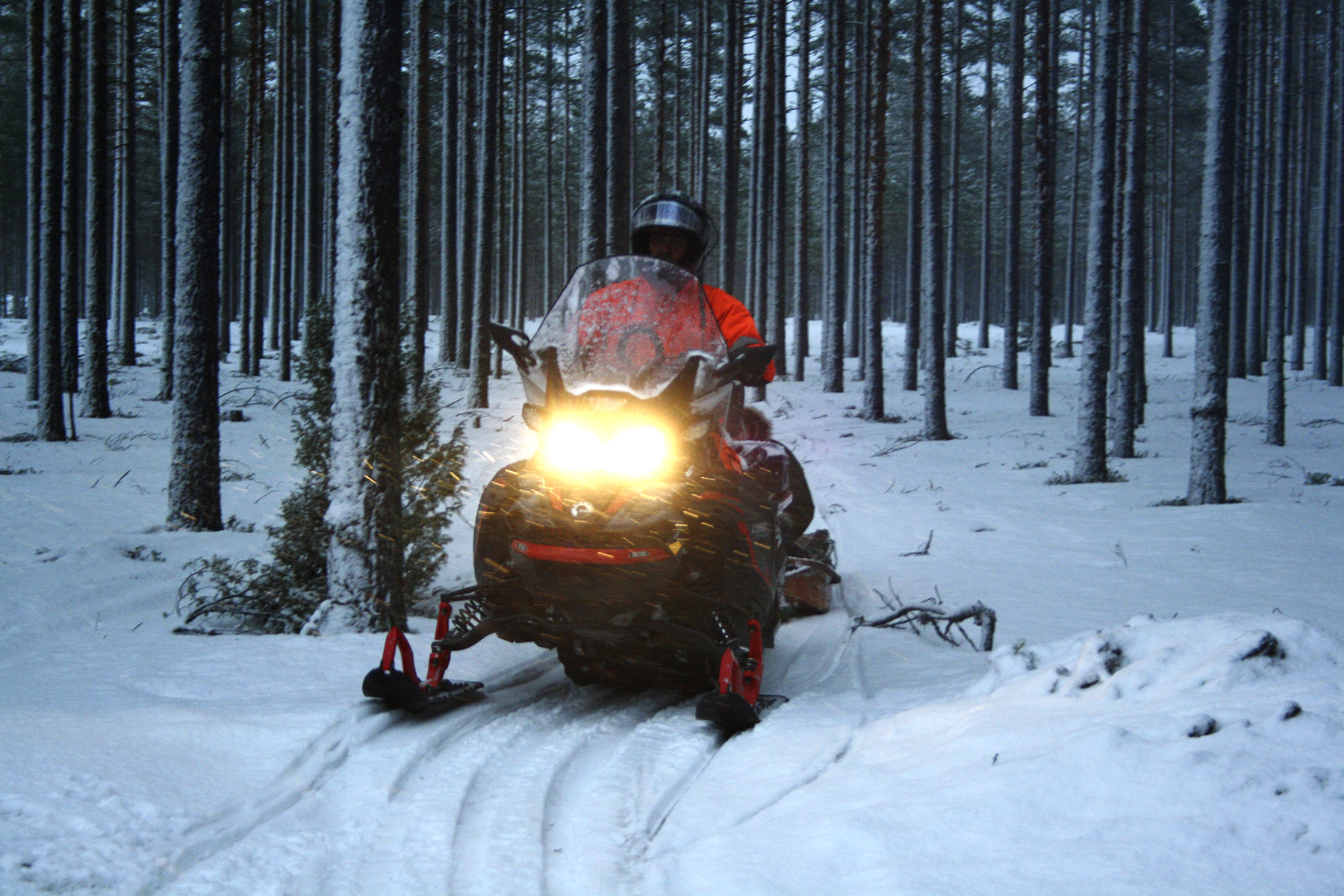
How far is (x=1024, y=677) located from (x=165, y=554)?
612cm

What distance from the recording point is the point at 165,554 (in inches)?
257

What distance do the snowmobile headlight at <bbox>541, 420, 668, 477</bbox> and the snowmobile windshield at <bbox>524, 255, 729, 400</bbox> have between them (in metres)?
0.18

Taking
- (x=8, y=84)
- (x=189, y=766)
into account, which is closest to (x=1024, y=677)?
(x=189, y=766)

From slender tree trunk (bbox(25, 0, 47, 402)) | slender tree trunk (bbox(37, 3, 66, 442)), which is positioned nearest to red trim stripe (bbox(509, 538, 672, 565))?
slender tree trunk (bbox(37, 3, 66, 442))

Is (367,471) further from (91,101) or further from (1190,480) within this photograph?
(91,101)

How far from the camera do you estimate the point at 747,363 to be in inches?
146

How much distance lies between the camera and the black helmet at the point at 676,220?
4457 mm

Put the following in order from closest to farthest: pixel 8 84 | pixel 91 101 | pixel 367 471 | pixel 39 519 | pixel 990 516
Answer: pixel 367 471, pixel 39 519, pixel 990 516, pixel 91 101, pixel 8 84

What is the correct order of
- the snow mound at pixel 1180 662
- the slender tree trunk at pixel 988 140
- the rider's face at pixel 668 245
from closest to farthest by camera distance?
the snow mound at pixel 1180 662 → the rider's face at pixel 668 245 → the slender tree trunk at pixel 988 140

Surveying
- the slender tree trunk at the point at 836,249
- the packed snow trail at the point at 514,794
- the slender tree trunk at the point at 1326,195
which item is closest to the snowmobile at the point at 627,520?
the packed snow trail at the point at 514,794

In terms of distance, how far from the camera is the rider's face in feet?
15.0

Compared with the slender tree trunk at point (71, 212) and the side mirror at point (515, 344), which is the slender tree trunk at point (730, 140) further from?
the side mirror at point (515, 344)

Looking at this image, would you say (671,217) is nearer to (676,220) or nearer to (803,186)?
(676,220)

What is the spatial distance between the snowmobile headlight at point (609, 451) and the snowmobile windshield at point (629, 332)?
0.18 m
